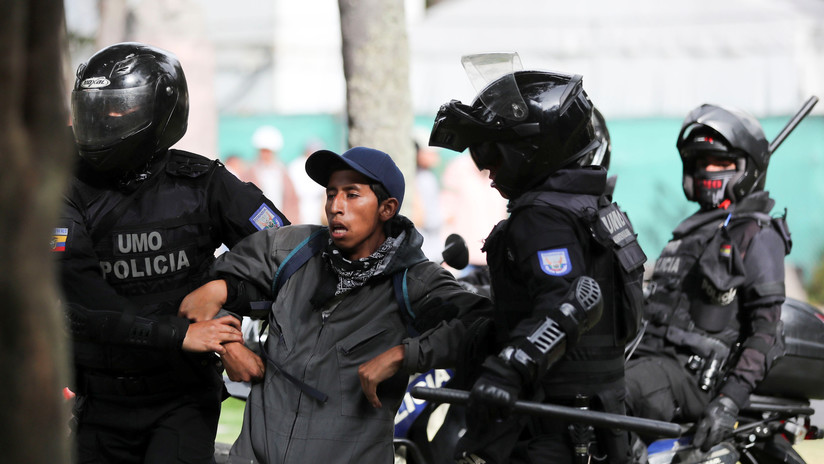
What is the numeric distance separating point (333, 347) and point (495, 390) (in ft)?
2.35

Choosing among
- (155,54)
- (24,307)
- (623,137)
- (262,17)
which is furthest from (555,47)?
(24,307)

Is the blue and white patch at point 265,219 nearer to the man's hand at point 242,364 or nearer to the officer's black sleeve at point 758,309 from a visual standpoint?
the man's hand at point 242,364

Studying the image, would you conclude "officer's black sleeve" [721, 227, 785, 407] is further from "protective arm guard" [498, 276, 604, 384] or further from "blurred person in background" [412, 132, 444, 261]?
"blurred person in background" [412, 132, 444, 261]

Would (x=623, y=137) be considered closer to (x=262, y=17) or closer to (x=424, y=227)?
(x=424, y=227)

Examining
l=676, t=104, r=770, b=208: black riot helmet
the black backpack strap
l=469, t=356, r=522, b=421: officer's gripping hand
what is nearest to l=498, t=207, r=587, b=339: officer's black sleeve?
l=469, t=356, r=522, b=421: officer's gripping hand

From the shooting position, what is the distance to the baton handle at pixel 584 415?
9.88ft

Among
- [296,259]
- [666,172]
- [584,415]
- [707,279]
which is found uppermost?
[296,259]

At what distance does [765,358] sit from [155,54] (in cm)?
299

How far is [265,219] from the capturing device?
397 cm

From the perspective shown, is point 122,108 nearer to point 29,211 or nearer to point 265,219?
point 265,219

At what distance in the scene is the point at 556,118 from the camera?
3535 mm

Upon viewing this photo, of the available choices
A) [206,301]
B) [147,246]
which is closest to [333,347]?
[206,301]

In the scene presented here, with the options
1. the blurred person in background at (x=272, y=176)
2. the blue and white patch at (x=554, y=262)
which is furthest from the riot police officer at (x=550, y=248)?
the blurred person in background at (x=272, y=176)

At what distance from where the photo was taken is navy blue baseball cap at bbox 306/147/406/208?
369 centimetres
